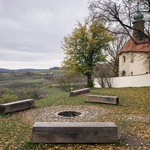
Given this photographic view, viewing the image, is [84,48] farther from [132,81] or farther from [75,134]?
[75,134]

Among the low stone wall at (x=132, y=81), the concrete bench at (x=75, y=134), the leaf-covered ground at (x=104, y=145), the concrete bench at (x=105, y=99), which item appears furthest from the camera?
the low stone wall at (x=132, y=81)

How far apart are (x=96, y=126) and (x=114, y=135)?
0.59 meters

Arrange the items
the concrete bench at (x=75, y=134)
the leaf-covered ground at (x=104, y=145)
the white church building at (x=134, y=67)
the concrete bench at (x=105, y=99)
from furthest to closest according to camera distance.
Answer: the white church building at (x=134, y=67) < the concrete bench at (x=105, y=99) < the concrete bench at (x=75, y=134) < the leaf-covered ground at (x=104, y=145)

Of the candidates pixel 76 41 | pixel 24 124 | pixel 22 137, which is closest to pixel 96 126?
pixel 22 137

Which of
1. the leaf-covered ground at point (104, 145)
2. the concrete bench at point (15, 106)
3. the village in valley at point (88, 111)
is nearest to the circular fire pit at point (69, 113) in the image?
the village in valley at point (88, 111)

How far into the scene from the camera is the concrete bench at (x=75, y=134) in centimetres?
558

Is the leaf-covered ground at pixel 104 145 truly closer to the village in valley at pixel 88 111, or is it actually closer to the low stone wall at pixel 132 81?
the village in valley at pixel 88 111

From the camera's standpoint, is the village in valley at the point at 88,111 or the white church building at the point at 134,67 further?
the white church building at the point at 134,67

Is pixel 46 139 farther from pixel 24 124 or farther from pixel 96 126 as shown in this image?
pixel 24 124

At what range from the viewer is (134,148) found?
5188mm

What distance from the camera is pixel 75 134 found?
5598mm

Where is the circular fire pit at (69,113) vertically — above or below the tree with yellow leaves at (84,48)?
below

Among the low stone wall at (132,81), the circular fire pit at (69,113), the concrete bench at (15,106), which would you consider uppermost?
the low stone wall at (132,81)

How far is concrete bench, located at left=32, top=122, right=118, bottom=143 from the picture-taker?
220 inches
